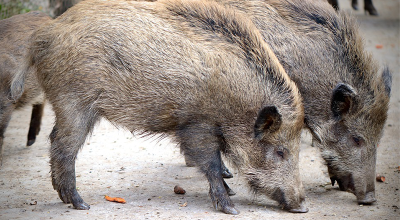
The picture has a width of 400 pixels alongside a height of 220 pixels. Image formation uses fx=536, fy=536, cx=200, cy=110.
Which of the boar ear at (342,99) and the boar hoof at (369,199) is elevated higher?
the boar ear at (342,99)

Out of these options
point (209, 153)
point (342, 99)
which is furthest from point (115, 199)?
point (342, 99)

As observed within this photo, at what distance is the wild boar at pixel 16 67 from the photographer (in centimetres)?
622

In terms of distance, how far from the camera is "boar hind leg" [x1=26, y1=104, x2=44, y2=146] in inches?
270

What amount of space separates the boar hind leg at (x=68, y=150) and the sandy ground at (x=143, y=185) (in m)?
0.15

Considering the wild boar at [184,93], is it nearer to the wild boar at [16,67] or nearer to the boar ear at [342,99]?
the boar ear at [342,99]

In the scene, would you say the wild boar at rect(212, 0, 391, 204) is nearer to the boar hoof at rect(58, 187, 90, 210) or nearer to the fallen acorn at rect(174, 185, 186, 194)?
the fallen acorn at rect(174, 185, 186, 194)

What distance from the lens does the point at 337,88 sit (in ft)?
16.6

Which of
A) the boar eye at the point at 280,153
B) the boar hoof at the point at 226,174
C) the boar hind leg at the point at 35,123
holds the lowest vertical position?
the boar hind leg at the point at 35,123

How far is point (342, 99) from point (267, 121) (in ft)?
3.19

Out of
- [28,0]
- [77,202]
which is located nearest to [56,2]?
[28,0]

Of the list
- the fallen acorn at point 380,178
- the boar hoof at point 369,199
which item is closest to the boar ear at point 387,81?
the fallen acorn at point 380,178

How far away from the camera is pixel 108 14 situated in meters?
4.90

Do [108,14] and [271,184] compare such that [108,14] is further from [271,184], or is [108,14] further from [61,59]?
[271,184]

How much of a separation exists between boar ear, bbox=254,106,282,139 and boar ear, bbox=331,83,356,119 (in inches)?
31.8
